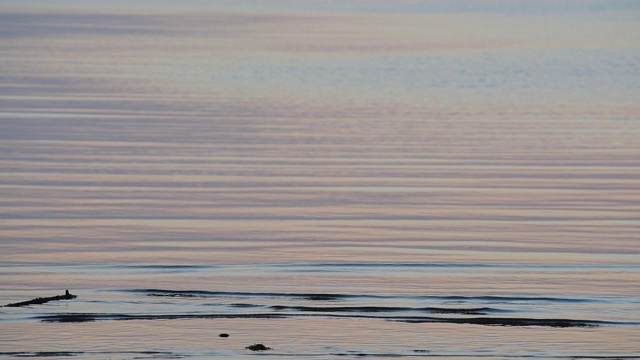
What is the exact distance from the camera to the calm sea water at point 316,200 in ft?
71.6

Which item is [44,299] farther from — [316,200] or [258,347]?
[316,200]

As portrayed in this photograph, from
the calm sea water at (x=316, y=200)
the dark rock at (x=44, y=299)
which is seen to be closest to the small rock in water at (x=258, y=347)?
the calm sea water at (x=316, y=200)

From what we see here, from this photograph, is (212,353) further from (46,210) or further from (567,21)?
(567,21)

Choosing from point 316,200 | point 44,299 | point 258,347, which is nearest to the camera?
point 258,347

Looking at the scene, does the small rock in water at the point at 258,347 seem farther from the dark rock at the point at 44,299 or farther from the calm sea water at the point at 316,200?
the dark rock at the point at 44,299

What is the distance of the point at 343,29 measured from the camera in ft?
278

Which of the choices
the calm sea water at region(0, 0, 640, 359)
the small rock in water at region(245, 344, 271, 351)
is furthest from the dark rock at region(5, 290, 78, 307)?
the small rock in water at region(245, 344, 271, 351)

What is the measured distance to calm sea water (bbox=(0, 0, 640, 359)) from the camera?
2183 centimetres

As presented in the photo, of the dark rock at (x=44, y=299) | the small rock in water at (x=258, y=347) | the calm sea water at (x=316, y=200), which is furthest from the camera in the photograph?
the dark rock at (x=44, y=299)

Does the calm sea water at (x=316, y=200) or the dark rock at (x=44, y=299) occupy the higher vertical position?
the calm sea water at (x=316, y=200)

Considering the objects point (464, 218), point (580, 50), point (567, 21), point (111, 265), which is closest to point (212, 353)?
point (111, 265)

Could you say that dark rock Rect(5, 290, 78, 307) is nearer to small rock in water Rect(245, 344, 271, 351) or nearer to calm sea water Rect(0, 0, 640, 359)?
calm sea water Rect(0, 0, 640, 359)

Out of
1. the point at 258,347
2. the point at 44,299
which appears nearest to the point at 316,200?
the point at 44,299

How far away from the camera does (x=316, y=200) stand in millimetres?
34125
